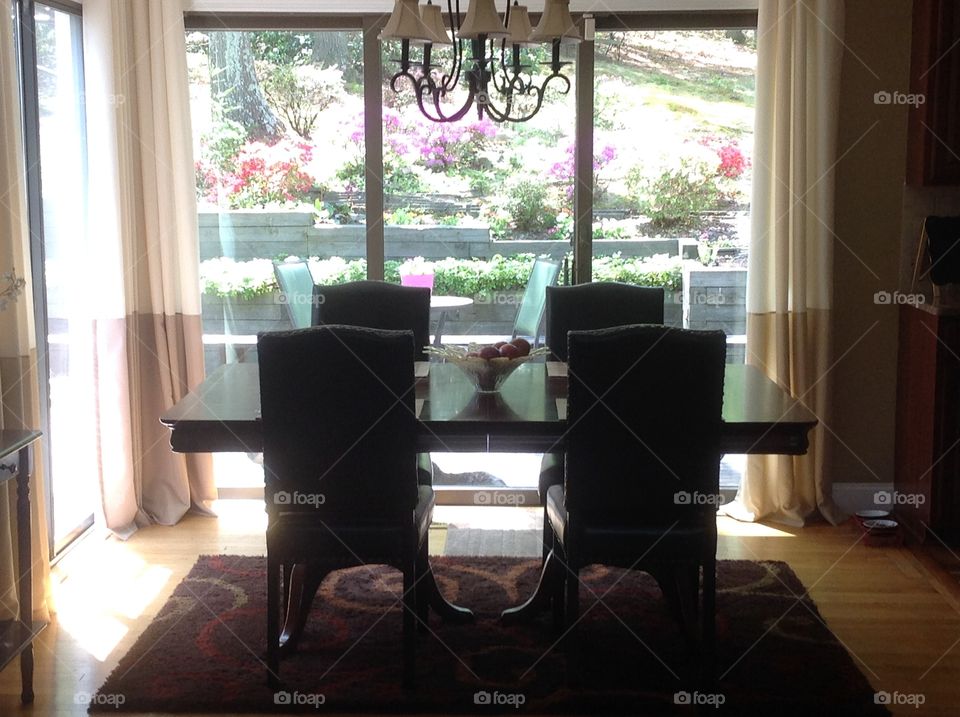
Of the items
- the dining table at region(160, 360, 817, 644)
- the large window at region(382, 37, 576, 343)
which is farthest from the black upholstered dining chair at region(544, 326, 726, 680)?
the large window at region(382, 37, 576, 343)

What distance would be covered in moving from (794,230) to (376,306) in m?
1.83

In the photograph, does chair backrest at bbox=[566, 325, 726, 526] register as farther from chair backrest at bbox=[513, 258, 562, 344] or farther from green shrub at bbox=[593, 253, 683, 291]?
green shrub at bbox=[593, 253, 683, 291]

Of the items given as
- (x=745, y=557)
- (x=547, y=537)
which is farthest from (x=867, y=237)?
(x=547, y=537)

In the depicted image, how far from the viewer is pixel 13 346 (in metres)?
3.74

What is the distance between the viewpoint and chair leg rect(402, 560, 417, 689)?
10.9 feet

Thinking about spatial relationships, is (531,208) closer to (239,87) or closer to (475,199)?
(475,199)

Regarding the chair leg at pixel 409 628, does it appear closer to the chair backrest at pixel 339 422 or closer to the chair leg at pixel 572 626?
the chair backrest at pixel 339 422

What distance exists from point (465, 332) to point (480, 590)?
140cm

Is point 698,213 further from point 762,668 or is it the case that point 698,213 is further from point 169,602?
point 169,602

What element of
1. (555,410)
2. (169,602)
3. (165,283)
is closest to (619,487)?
(555,410)

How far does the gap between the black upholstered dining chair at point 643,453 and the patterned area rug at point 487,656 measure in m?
0.18

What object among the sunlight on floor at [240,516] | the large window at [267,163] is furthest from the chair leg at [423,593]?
the large window at [267,163]

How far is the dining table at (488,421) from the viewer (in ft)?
10.8

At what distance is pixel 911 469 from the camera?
15.9ft
